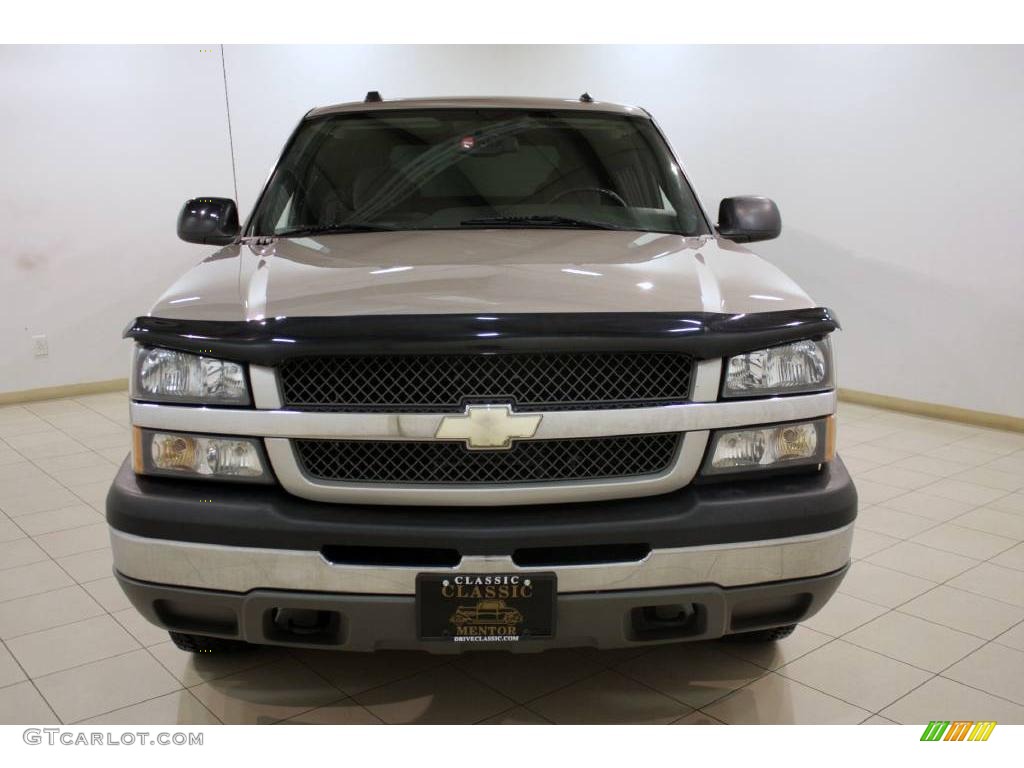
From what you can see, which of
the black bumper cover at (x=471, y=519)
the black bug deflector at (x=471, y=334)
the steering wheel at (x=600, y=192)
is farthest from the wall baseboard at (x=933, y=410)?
the black bug deflector at (x=471, y=334)

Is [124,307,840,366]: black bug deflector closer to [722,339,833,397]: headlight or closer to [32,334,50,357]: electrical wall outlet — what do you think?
[722,339,833,397]: headlight

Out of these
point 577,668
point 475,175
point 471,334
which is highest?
point 475,175

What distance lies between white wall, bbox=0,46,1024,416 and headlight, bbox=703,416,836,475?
13.2 feet

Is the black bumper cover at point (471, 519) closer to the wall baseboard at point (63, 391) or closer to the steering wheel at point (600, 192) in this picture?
the steering wheel at point (600, 192)

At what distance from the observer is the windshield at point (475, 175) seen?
115 inches

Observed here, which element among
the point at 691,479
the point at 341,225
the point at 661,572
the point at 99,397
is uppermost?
the point at 341,225

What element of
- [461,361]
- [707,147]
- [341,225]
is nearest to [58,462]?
[341,225]

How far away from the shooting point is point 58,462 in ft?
15.9

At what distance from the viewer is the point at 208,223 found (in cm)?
304

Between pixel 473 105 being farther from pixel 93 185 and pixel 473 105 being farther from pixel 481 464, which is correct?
pixel 93 185

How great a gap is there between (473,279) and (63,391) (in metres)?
5.33

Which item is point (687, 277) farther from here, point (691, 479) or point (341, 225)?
point (341, 225)

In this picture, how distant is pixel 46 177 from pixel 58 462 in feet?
7.70

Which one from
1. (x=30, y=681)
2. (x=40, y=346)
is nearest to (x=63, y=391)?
(x=40, y=346)
